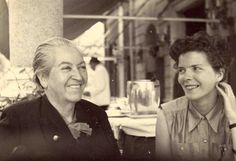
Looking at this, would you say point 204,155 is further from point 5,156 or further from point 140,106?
point 5,156

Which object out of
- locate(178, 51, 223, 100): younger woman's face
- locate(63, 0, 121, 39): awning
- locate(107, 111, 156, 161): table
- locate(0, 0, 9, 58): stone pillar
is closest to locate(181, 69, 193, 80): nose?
locate(178, 51, 223, 100): younger woman's face

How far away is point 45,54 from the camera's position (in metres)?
0.67

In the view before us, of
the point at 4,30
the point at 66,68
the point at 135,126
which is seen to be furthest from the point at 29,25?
the point at 135,126

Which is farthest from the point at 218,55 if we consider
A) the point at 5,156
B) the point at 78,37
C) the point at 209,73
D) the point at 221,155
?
the point at 5,156

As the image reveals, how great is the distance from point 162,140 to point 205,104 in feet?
0.37

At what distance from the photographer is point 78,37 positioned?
833mm

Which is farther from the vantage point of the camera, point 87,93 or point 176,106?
point 87,93

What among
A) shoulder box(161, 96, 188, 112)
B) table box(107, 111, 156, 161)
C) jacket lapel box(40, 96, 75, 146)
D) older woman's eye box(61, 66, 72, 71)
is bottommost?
table box(107, 111, 156, 161)

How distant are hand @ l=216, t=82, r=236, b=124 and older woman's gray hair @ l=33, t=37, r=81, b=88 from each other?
305mm

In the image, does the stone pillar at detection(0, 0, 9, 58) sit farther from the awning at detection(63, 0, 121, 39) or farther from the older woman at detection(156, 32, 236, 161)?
the older woman at detection(156, 32, 236, 161)

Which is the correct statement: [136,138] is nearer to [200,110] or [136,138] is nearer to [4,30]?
[200,110]

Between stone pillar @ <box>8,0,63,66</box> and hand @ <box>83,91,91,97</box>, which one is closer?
stone pillar @ <box>8,0,63,66</box>

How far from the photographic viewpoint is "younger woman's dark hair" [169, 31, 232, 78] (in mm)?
725

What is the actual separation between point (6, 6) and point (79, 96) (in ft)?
0.89
